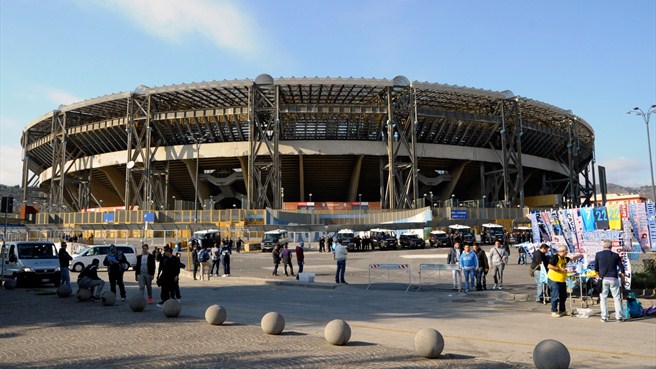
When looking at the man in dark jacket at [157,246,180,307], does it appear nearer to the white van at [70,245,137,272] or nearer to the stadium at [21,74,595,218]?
the white van at [70,245,137,272]

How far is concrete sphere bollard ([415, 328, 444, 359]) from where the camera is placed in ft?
23.5

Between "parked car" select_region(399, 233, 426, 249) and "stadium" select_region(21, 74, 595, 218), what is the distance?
15.3 meters

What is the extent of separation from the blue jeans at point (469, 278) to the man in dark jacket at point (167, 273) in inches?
331

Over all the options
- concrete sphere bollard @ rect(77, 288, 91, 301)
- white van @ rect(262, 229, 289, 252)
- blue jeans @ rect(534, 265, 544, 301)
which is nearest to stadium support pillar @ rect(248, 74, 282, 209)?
white van @ rect(262, 229, 289, 252)

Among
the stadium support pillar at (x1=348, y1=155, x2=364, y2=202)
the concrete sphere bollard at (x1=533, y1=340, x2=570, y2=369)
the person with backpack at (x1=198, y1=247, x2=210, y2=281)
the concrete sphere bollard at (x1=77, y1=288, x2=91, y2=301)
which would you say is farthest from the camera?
the stadium support pillar at (x1=348, y1=155, x2=364, y2=202)

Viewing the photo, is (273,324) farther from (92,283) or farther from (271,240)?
(271,240)

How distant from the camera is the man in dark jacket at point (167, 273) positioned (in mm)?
13234

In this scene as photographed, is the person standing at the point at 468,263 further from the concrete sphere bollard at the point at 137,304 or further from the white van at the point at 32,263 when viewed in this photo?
the white van at the point at 32,263

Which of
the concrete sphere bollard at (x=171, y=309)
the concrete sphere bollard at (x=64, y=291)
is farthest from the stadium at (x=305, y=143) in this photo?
the concrete sphere bollard at (x=171, y=309)

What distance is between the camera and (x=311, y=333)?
9.43 metres

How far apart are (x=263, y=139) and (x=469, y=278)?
44524mm

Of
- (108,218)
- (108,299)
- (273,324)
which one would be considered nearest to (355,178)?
(108,218)

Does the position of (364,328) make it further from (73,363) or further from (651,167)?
(651,167)

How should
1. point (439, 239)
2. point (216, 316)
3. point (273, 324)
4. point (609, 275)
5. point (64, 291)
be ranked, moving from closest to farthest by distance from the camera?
point (273, 324)
point (216, 316)
point (609, 275)
point (64, 291)
point (439, 239)
